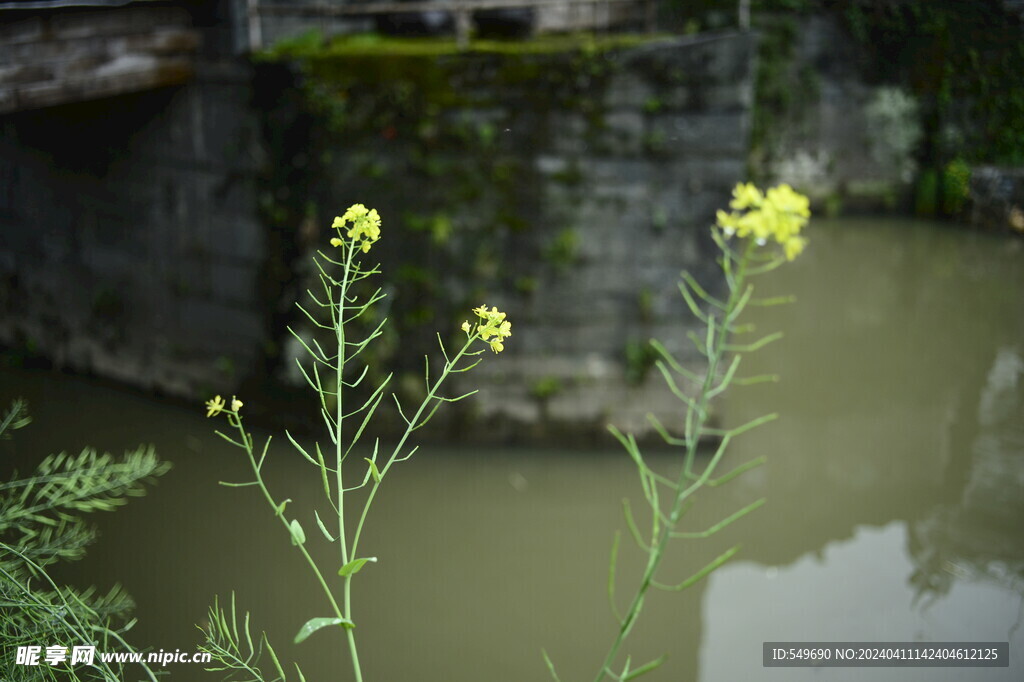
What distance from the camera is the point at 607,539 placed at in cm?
520

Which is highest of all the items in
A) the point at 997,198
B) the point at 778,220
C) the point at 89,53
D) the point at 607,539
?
the point at 89,53

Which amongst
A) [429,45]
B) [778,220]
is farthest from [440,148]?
[778,220]

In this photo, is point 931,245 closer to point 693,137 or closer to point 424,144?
point 693,137

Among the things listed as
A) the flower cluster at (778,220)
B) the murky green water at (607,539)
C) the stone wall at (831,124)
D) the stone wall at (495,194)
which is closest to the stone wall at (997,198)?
the stone wall at (831,124)

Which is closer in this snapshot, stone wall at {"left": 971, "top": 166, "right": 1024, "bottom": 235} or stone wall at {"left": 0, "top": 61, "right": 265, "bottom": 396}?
stone wall at {"left": 0, "top": 61, "right": 265, "bottom": 396}

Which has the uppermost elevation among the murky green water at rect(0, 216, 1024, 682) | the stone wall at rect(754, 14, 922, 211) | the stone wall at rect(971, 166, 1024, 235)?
the stone wall at rect(754, 14, 922, 211)

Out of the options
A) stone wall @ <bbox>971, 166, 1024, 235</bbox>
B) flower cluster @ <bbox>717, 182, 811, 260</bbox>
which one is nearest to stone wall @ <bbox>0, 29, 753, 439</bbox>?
flower cluster @ <bbox>717, 182, 811, 260</bbox>

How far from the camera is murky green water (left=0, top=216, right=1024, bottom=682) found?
442cm

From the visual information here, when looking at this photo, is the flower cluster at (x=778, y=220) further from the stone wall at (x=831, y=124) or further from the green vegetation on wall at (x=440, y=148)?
the stone wall at (x=831, y=124)

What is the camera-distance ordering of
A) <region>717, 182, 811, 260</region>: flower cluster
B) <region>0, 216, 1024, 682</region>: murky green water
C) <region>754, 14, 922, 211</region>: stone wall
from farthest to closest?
<region>754, 14, 922, 211</region>: stone wall < <region>0, 216, 1024, 682</region>: murky green water < <region>717, 182, 811, 260</region>: flower cluster

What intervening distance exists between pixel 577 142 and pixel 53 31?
9.66 ft

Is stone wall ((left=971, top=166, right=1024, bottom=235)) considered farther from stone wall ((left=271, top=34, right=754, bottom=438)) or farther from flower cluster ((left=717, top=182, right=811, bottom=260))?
flower cluster ((left=717, top=182, right=811, bottom=260))

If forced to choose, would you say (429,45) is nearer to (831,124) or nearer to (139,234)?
(139,234)

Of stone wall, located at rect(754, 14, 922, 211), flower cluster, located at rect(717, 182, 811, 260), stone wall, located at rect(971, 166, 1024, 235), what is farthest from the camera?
stone wall, located at rect(754, 14, 922, 211)
